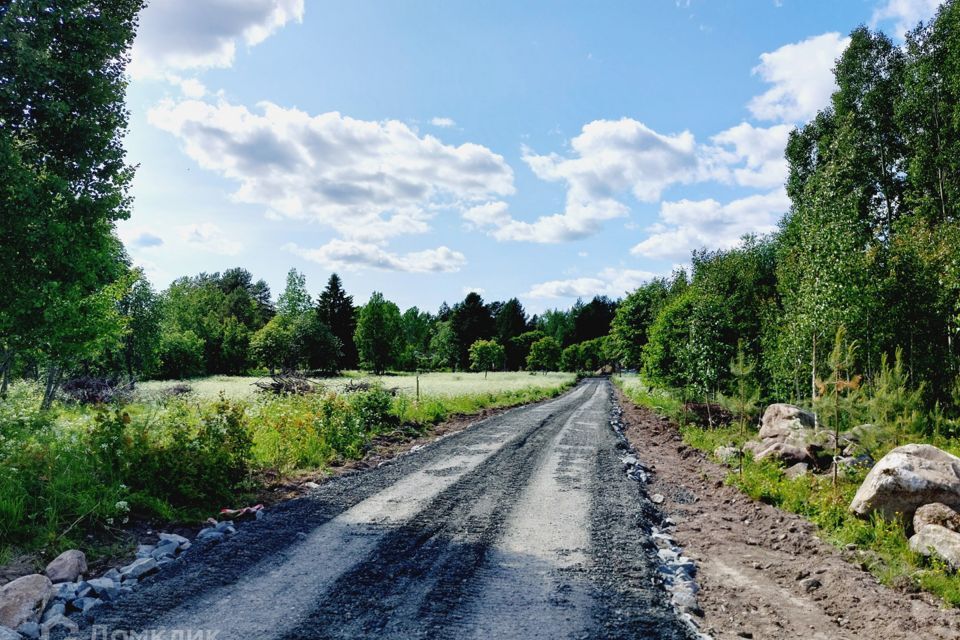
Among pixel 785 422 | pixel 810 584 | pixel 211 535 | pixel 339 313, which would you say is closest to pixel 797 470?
pixel 785 422

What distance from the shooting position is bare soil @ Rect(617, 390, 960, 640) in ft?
17.1

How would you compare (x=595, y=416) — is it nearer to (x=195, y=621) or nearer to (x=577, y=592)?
(x=577, y=592)

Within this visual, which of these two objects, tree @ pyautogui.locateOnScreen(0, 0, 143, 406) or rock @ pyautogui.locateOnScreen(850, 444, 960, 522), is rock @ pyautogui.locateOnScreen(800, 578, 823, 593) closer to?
rock @ pyautogui.locateOnScreen(850, 444, 960, 522)

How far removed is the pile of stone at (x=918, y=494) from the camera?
698 centimetres

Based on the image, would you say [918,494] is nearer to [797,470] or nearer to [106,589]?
[797,470]

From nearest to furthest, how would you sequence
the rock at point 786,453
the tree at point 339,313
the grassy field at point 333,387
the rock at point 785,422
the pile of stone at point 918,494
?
the pile of stone at point 918,494
the rock at point 786,453
the rock at point 785,422
the grassy field at point 333,387
the tree at point 339,313

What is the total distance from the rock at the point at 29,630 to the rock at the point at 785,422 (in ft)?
44.3

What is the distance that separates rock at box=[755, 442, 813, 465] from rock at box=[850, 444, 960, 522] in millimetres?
3207

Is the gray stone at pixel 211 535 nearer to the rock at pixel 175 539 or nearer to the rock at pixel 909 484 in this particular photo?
the rock at pixel 175 539

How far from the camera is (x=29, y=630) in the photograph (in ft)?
15.0

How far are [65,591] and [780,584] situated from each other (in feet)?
26.3

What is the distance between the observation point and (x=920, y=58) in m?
23.5

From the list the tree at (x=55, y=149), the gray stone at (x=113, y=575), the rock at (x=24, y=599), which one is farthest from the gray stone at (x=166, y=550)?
the tree at (x=55, y=149)

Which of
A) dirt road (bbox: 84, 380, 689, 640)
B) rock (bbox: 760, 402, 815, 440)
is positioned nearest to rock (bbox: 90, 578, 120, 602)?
dirt road (bbox: 84, 380, 689, 640)
